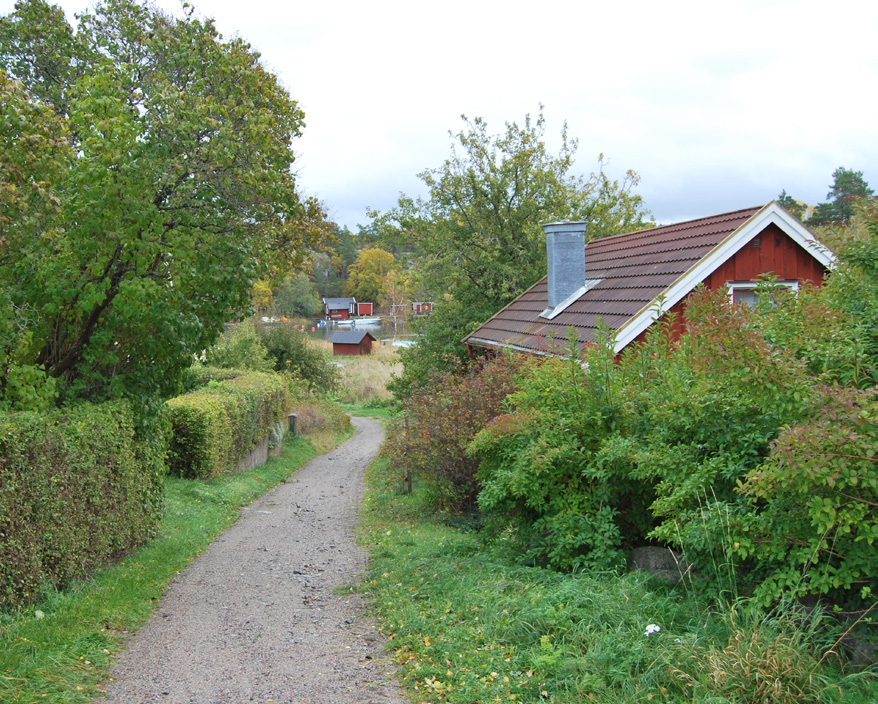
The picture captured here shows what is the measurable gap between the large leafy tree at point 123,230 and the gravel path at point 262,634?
2.60m

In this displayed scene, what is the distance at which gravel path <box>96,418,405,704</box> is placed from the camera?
5223 millimetres

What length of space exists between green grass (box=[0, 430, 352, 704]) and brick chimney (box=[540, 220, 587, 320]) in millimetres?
8506

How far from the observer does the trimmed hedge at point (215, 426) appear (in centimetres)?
1470

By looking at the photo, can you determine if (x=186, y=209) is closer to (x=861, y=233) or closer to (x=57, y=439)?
(x=57, y=439)

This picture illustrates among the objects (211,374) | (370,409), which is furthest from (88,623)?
(370,409)

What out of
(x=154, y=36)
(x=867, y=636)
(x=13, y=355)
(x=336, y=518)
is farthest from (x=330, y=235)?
(x=867, y=636)

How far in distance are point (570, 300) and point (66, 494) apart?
1098 centimetres

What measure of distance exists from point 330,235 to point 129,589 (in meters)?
12.2

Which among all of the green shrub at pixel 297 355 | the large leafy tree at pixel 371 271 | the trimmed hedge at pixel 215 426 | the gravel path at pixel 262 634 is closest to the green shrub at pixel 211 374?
the trimmed hedge at pixel 215 426

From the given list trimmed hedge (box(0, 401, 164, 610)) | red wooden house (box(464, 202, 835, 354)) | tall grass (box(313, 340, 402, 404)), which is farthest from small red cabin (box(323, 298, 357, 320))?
trimmed hedge (box(0, 401, 164, 610))

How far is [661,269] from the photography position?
13102mm

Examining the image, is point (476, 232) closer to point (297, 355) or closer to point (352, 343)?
point (297, 355)

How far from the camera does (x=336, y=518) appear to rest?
12992 millimetres

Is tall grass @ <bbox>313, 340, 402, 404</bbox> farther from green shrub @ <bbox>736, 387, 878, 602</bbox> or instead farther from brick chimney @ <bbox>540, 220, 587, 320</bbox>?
green shrub @ <bbox>736, 387, 878, 602</bbox>
